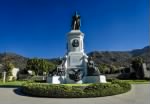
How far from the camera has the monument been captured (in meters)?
22.0

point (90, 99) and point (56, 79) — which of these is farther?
point (56, 79)

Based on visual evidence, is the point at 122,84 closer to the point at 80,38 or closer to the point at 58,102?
the point at 58,102

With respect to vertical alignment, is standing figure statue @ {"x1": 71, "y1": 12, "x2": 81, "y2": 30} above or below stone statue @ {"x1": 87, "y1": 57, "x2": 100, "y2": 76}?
above

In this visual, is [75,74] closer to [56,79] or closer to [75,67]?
[75,67]

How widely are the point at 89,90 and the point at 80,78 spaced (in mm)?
7991

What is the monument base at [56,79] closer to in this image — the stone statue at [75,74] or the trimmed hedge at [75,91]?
the stone statue at [75,74]

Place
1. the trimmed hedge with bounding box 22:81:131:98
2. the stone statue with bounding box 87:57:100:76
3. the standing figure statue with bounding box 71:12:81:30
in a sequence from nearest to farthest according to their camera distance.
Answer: the trimmed hedge with bounding box 22:81:131:98, the stone statue with bounding box 87:57:100:76, the standing figure statue with bounding box 71:12:81:30

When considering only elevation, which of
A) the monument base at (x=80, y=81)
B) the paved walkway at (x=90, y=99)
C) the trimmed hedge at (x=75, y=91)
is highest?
the monument base at (x=80, y=81)

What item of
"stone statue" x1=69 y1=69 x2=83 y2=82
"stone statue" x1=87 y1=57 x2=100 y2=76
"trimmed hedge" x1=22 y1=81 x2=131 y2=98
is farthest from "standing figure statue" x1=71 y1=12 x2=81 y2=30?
"trimmed hedge" x1=22 y1=81 x2=131 y2=98

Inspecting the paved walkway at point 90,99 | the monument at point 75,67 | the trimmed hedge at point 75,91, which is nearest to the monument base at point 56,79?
the monument at point 75,67

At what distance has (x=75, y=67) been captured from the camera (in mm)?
23312

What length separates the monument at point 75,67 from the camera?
2200cm

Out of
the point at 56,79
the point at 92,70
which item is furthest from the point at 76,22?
the point at 56,79

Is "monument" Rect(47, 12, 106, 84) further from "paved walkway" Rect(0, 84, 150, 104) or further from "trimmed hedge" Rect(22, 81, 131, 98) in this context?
"trimmed hedge" Rect(22, 81, 131, 98)
